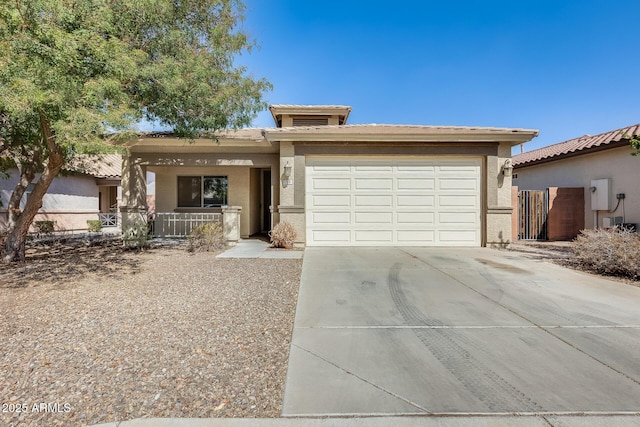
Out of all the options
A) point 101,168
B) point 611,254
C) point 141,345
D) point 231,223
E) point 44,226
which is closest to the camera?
point 141,345

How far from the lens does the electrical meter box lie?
11.7m

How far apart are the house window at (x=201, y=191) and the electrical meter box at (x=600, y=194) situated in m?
14.5

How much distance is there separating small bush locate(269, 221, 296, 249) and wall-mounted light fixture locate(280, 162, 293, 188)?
1370 mm

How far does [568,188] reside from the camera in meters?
12.9

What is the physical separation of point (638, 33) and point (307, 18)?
1257 cm

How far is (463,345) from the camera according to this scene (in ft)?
11.8

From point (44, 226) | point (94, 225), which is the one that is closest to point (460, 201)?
point (44, 226)

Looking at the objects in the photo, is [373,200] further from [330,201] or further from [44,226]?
[44,226]

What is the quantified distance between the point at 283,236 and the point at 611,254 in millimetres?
8004

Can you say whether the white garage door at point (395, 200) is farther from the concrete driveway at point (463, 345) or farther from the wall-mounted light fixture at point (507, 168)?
the concrete driveway at point (463, 345)

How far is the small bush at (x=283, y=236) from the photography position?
9.98 m

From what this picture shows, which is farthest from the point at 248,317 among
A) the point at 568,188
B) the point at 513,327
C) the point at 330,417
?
the point at 568,188

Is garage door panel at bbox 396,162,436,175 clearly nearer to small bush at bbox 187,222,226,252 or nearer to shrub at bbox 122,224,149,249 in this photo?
small bush at bbox 187,222,226,252

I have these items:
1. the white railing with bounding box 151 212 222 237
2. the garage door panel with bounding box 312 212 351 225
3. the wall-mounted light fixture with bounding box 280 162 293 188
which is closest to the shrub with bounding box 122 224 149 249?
the white railing with bounding box 151 212 222 237
